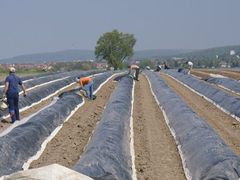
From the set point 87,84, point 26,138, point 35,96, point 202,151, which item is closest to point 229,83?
point 87,84

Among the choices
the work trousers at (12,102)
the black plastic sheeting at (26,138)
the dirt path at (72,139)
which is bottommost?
the dirt path at (72,139)

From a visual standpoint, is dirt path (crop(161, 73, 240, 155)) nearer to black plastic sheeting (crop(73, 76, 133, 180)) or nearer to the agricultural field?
the agricultural field

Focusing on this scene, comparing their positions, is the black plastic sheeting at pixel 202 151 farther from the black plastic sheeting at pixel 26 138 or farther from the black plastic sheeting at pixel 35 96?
the black plastic sheeting at pixel 35 96

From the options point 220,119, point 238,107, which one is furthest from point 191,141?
point 238,107

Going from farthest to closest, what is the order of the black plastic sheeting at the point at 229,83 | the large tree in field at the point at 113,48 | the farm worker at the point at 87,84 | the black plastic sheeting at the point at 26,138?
the large tree in field at the point at 113,48 → the black plastic sheeting at the point at 229,83 → the farm worker at the point at 87,84 → the black plastic sheeting at the point at 26,138

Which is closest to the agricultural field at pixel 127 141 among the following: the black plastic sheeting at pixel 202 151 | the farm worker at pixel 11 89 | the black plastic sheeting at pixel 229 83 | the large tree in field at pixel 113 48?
the black plastic sheeting at pixel 202 151

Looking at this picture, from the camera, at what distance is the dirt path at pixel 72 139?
950cm

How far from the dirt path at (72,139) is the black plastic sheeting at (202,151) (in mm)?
2139

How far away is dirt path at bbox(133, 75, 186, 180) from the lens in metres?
8.66

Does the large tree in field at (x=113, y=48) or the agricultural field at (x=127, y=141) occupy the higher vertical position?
the agricultural field at (x=127, y=141)

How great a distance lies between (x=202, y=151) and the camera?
29.1 ft

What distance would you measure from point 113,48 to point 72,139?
70.5m

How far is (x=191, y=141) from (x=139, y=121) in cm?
424

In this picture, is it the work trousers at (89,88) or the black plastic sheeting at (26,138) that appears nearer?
the black plastic sheeting at (26,138)
